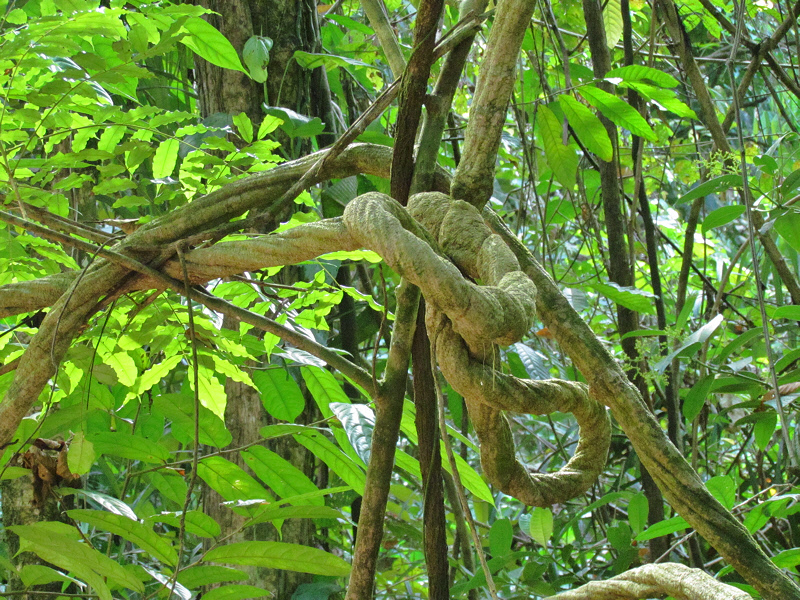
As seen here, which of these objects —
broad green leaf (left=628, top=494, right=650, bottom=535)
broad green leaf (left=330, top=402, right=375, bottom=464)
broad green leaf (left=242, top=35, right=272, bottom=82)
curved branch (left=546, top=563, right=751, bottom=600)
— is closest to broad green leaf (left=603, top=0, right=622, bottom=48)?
broad green leaf (left=242, top=35, right=272, bottom=82)

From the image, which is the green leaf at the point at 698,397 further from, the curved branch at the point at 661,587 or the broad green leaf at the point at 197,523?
the broad green leaf at the point at 197,523

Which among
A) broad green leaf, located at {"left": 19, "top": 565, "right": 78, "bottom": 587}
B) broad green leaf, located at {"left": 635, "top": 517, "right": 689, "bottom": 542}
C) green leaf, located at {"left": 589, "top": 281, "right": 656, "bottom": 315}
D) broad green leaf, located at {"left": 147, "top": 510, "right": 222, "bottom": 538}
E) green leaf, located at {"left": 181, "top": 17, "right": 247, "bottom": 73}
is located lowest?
broad green leaf, located at {"left": 635, "top": 517, "right": 689, "bottom": 542}

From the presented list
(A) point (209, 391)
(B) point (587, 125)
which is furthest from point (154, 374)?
(B) point (587, 125)

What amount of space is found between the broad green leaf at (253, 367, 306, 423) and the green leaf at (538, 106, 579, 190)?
2.24 feet

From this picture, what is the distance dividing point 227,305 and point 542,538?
3.12 feet

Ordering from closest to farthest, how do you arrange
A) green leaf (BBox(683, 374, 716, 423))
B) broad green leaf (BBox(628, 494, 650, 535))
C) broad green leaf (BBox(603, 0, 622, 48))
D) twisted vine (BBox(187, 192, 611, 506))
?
twisted vine (BBox(187, 192, 611, 506))
green leaf (BBox(683, 374, 716, 423))
broad green leaf (BBox(628, 494, 650, 535))
broad green leaf (BBox(603, 0, 622, 48))

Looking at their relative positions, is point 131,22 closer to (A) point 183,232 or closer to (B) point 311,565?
(A) point 183,232

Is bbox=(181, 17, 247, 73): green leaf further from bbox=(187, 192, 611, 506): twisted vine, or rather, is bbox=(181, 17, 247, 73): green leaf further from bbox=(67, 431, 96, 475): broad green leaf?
bbox=(67, 431, 96, 475): broad green leaf

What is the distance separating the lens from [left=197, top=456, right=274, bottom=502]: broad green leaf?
3.48 feet

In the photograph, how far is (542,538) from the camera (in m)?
1.52

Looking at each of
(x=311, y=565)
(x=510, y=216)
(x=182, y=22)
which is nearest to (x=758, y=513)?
(x=311, y=565)

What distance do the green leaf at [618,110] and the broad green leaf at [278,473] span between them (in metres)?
0.84

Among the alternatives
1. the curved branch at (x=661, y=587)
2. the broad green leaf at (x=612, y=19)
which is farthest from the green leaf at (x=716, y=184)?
the broad green leaf at (x=612, y=19)

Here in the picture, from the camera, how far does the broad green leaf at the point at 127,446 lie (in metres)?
0.96
